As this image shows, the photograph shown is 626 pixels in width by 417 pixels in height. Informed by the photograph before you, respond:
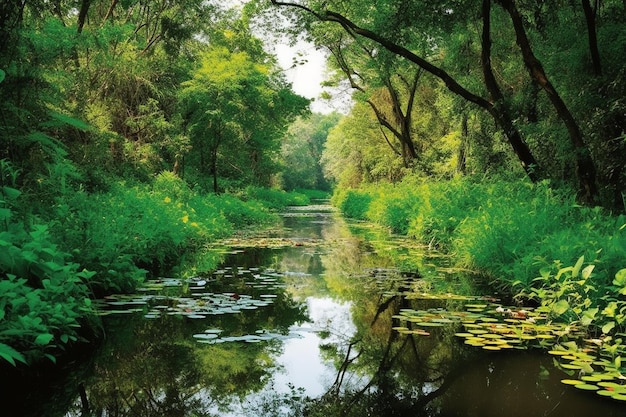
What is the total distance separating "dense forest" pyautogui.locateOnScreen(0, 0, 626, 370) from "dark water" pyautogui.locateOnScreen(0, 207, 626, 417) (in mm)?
454

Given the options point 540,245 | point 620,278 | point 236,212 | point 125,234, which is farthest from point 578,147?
point 236,212

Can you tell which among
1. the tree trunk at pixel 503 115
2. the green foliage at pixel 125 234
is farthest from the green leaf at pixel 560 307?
the tree trunk at pixel 503 115

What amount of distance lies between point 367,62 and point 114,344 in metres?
19.1

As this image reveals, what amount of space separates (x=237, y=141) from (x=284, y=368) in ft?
67.2

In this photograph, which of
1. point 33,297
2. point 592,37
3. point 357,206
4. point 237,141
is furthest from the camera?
point 357,206

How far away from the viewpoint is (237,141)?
23.8 meters

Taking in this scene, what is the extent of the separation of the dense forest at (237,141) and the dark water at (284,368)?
45 cm

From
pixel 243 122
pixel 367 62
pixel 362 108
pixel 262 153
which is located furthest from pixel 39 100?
pixel 262 153

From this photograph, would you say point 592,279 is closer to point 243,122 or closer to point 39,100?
point 39,100

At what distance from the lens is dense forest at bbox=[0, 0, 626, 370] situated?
4832 millimetres

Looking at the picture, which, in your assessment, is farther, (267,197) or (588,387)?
(267,197)

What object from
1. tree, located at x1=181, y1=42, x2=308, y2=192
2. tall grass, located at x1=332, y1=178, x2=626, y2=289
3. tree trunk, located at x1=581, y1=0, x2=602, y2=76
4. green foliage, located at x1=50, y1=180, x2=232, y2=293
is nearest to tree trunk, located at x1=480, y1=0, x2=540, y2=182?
tall grass, located at x1=332, y1=178, x2=626, y2=289

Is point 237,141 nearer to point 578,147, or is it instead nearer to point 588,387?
point 578,147

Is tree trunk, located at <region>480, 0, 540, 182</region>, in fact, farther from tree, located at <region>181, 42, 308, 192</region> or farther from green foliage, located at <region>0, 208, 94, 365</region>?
tree, located at <region>181, 42, 308, 192</region>
